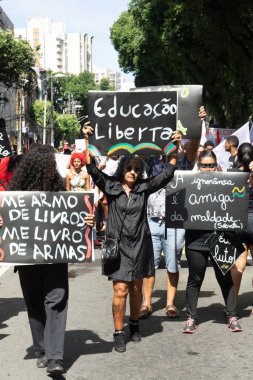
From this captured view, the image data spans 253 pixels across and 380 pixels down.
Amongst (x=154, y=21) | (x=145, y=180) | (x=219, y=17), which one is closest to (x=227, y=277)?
(x=145, y=180)

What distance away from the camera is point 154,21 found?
27.0 meters

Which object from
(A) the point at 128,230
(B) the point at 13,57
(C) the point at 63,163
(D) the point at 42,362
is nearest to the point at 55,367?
(D) the point at 42,362

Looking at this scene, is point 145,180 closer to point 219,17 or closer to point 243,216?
point 243,216

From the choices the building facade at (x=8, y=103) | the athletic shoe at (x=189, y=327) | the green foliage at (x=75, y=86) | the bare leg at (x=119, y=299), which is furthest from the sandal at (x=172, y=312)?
the green foliage at (x=75, y=86)

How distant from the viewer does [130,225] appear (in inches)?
211

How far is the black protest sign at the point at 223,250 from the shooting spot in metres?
5.91

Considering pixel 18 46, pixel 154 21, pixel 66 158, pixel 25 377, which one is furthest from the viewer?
A: pixel 18 46

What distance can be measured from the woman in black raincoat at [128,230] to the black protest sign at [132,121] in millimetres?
296

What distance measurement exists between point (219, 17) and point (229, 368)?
1479 cm

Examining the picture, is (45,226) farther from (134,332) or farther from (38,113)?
(38,113)

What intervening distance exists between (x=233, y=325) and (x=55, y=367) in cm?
193

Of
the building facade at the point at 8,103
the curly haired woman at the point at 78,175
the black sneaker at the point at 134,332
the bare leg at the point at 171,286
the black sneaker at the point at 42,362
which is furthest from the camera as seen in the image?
the building facade at the point at 8,103

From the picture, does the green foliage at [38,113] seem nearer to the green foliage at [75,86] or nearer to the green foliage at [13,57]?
the green foliage at [75,86]

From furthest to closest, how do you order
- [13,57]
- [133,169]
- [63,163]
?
[13,57] → [63,163] → [133,169]
